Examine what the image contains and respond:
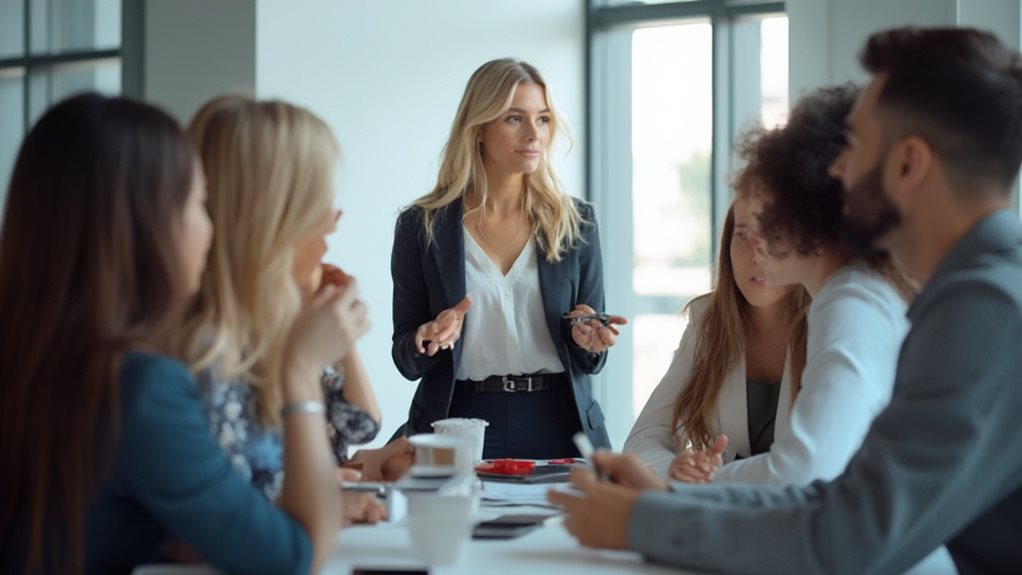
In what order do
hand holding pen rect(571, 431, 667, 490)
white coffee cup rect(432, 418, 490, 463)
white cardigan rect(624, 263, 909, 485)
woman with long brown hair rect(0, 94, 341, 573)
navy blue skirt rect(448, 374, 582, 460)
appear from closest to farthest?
1. woman with long brown hair rect(0, 94, 341, 573)
2. hand holding pen rect(571, 431, 667, 490)
3. white cardigan rect(624, 263, 909, 485)
4. white coffee cup rect(432, 418, 490, 463)
5. navy blue skirt rect(448, 374, 582, 460)

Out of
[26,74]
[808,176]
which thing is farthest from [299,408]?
[26,74]

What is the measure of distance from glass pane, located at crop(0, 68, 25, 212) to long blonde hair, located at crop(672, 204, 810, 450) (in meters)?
4.93

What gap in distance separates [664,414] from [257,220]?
1.47 meters

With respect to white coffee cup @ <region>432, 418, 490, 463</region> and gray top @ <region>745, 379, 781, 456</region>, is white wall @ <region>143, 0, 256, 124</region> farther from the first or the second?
gray top @ <region>745, 379, 781, 456</region>

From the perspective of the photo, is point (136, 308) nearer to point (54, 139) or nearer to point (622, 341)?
point (54, 139)

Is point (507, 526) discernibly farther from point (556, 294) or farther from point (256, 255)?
point (556, 294)

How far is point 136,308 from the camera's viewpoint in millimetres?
1484

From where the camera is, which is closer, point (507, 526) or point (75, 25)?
point (507, 526)

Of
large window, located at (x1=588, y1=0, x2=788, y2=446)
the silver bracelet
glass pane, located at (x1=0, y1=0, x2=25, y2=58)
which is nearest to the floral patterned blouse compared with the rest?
the silver bracelet

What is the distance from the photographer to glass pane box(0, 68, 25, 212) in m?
6.61

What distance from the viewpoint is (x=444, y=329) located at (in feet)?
11.5

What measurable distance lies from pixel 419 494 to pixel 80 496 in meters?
0.54

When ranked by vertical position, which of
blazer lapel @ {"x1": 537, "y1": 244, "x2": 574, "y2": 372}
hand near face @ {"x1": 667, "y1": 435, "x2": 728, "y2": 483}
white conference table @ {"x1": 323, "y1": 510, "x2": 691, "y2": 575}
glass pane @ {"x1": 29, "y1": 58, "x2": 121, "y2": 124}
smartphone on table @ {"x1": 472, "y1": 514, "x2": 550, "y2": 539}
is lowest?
white conference table @ {"x1": 323, "y1": 510, "x2": 691, "y2": 575}

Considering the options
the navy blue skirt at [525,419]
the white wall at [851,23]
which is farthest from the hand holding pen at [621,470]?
the white wall at [851,23]
